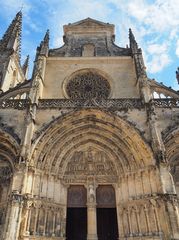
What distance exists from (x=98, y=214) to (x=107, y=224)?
489 mm

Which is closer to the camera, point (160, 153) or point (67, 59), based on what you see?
point (160, 153)

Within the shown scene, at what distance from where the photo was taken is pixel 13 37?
1408cm

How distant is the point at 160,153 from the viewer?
23.5ft

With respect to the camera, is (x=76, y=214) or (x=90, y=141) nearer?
(x=76, y=214)

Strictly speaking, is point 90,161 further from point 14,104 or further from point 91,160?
point 14,104

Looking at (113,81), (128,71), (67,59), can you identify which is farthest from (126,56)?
(67,59)

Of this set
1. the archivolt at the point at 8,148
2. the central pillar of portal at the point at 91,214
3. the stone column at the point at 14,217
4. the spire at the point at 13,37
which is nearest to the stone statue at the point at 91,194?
the central pillar of portal at the point at 91,214

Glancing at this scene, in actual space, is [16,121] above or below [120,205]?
above

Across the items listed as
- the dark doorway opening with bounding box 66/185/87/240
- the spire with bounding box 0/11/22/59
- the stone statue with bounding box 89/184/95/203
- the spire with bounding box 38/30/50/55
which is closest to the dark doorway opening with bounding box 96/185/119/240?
the stone statue with bounding box 89/184/95/203

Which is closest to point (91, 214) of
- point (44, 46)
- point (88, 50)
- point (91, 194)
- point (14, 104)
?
point (91, 194)

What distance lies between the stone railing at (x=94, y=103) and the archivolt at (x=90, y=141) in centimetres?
41

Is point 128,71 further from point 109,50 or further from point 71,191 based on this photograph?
point 71,191

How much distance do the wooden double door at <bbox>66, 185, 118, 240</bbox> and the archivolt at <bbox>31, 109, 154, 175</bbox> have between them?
3.11ft

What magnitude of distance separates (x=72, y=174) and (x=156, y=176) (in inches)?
121
